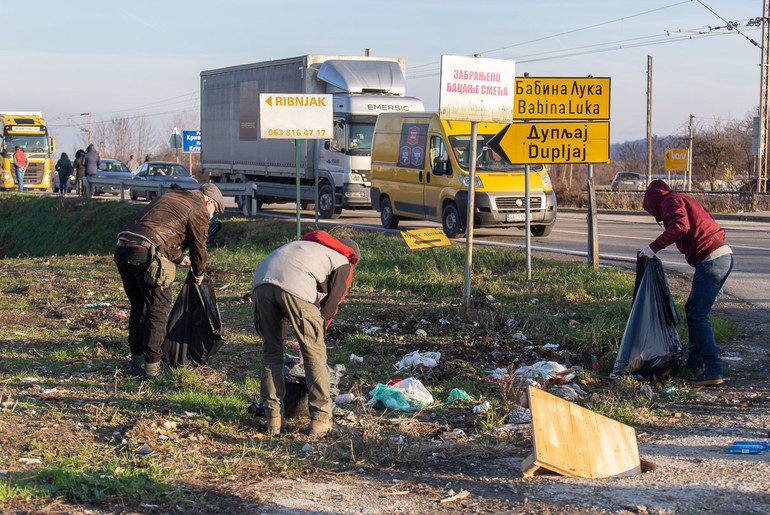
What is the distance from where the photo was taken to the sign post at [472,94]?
8.53m

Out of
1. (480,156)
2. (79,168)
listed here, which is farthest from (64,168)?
(480,156)

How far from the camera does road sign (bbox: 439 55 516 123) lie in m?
8.52

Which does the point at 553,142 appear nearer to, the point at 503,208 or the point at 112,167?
the point at 503,208

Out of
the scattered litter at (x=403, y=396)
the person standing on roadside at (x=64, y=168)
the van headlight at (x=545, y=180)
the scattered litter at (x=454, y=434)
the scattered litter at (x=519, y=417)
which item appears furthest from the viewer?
the person standing on roadside at (x=64, y=168)

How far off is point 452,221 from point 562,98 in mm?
6101

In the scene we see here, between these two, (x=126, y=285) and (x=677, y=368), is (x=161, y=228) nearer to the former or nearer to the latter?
(x=126, y=285)

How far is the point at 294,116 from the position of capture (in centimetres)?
1246

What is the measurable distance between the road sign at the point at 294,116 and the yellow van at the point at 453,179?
4.22 meters

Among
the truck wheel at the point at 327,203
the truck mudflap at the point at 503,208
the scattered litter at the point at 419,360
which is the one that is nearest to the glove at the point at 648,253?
the scattered litter at the point at 419,360

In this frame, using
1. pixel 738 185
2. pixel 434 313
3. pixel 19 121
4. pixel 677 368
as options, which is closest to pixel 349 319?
pixel 434 313

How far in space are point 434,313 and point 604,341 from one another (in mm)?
2237

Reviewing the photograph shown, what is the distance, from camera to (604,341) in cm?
761

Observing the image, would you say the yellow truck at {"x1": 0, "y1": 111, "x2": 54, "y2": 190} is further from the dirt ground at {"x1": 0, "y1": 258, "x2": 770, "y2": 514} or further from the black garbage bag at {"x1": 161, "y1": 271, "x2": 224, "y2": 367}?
the dirt ground at {"x1": 0, "y1": 258, "x2": 770, "y2": 514}

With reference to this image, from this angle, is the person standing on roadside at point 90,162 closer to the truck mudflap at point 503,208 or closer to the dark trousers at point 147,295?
the truck mudflap at point 503,208
